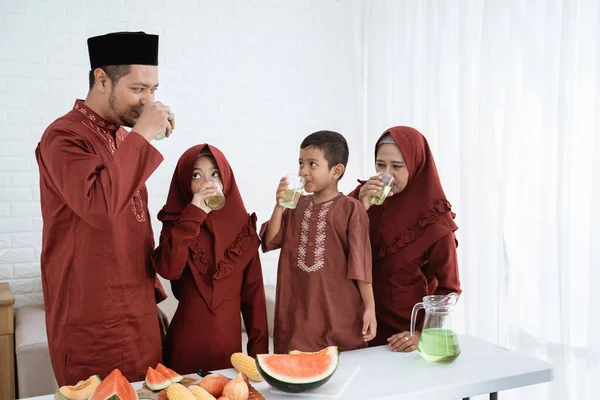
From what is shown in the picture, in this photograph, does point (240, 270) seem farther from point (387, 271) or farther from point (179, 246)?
point (387, 271)

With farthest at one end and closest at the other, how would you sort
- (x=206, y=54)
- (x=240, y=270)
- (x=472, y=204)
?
(x=206, y=54)
(x=472, y=204)
(x=240, y=270)

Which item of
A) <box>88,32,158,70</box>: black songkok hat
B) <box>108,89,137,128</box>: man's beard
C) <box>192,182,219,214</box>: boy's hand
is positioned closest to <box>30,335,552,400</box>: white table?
<box>192,182,219,214</box>: boy's hand

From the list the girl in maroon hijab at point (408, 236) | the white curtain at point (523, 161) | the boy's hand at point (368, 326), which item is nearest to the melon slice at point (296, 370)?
the boy's hand at point (368, 326)

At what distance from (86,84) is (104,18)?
0.46 m

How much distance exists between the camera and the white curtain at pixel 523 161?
2777 mm

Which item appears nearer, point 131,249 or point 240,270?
point 131,249

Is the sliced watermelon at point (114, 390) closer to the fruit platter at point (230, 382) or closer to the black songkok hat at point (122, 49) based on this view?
the fruit platter at point (230, 382)

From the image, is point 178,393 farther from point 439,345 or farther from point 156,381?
point 439,345

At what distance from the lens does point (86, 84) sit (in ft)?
13.5

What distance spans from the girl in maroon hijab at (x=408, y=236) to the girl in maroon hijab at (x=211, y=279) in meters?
0.50

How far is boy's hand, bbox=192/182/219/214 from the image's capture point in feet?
7.11

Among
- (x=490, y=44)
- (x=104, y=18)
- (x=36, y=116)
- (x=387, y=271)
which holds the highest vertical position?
(x=104, y=18)

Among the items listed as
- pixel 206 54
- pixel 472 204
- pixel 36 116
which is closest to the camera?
pixel 472 204

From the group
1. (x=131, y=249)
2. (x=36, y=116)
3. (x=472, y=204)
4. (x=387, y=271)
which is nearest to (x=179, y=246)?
(x=131, y=249)
